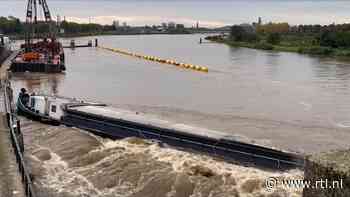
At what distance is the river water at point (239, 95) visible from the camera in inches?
1105

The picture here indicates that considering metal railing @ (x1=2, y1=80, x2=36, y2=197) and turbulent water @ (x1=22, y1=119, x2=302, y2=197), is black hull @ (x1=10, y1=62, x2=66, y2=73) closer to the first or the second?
metal railing @ (x1=2, y1=80, x2=36, y2=197)

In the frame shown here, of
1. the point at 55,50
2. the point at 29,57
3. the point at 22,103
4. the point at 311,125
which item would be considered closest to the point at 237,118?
the point at 311,125

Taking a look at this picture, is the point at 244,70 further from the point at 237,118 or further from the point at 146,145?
the point at 146,145

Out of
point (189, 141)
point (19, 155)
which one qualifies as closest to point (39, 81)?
point (189, 141)

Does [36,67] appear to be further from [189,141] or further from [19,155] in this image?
[19,155]

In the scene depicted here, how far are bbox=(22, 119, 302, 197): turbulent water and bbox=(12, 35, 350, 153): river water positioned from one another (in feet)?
13.2

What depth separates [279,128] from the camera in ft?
94.6

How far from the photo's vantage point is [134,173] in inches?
753

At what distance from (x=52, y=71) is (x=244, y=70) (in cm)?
2839

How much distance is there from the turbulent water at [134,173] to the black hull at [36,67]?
44187 mm

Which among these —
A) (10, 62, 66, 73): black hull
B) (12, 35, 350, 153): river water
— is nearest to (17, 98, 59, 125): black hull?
(12, 35, 350, 153): river water

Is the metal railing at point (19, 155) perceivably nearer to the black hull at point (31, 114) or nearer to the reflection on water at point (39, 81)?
the black hull at point (31, 114)

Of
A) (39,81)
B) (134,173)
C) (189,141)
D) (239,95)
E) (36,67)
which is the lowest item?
(134,173)

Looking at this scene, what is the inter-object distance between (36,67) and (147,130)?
161 feet
